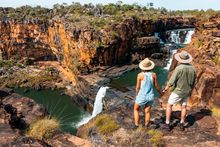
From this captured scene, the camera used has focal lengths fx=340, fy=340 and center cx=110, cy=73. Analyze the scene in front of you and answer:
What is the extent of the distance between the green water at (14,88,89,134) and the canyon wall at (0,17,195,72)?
561 cm

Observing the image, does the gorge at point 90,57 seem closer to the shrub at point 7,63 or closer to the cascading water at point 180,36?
the shrub at point 7,63

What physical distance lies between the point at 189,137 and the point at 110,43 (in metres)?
40.5

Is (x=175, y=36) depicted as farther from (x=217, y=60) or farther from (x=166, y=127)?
(x=166, y=127)

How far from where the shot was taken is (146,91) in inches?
370

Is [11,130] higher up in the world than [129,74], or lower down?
higher up

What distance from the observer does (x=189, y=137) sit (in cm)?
952

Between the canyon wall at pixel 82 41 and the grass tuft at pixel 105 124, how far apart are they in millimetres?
38307

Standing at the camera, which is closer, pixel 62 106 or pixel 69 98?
pixel 62 106

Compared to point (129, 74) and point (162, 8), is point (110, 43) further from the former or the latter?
point (162, 8)

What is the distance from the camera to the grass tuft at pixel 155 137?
8.95 metres

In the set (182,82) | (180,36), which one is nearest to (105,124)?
(182,82)

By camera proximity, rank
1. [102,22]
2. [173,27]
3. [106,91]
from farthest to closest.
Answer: [173,27] → [102,22] → [106,91]

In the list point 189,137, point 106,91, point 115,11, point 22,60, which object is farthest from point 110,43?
point 189,137

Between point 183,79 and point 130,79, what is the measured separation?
121ft
